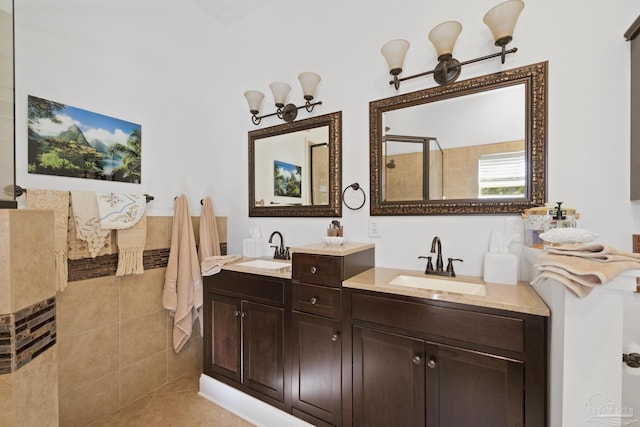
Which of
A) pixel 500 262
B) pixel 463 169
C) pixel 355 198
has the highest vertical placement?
pixel 463 169

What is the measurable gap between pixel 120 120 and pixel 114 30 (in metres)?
0.64

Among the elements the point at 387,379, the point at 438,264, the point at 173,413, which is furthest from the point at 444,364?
the point at 173,413

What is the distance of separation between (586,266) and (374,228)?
118 cm

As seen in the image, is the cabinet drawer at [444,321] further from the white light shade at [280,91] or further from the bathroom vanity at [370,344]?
the white light shade at [280,91]

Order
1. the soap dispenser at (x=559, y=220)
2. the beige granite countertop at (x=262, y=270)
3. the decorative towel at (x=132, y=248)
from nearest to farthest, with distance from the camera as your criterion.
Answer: the soap dispenser at (x=559, y=220) → the beige granite countertop at (x=262, y=270) → the decorative towel at (x=132, y=248)

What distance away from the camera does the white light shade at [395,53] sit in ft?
5.56

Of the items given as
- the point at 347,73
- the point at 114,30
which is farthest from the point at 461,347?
the point at 114,30

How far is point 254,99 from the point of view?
7.70ft

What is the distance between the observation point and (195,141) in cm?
246

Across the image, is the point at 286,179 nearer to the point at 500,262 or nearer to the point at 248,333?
the point at 248,333

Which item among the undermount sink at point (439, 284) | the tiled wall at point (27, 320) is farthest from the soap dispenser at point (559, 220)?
the tiled wall at point (27, 320)

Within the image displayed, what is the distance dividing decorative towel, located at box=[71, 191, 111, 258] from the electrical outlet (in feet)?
5.87

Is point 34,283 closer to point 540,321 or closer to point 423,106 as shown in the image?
point 540,321

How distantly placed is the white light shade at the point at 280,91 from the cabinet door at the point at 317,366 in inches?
65.8
